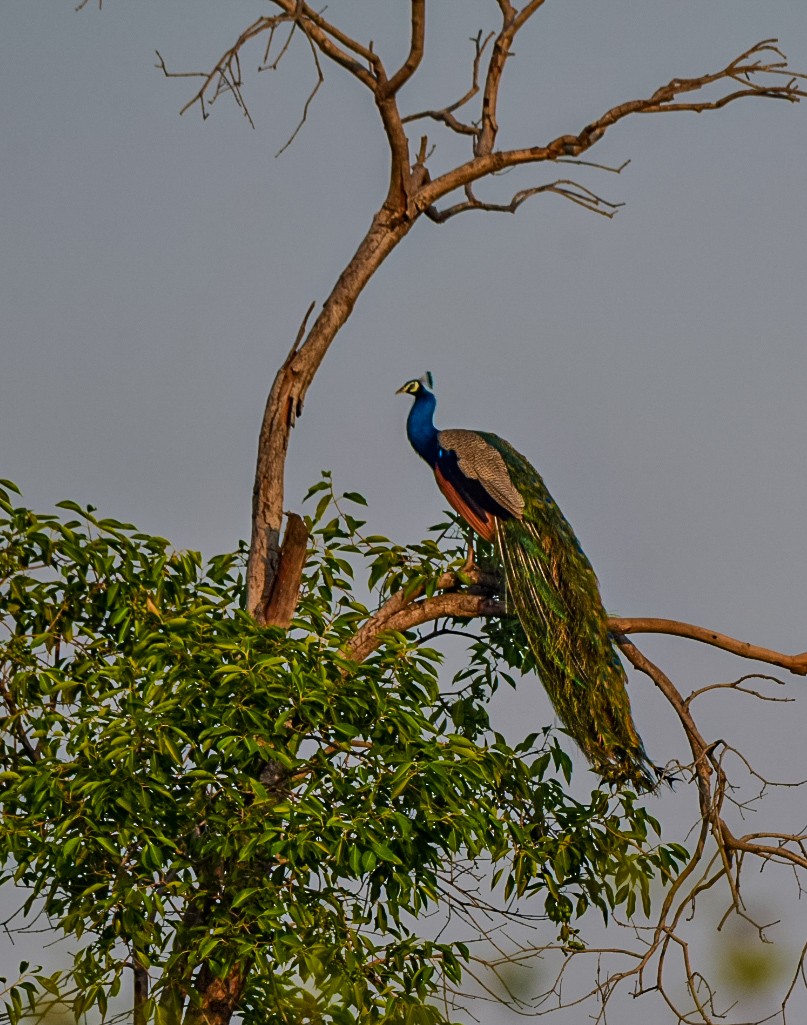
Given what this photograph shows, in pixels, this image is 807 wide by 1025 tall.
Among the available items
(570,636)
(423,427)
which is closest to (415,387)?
(423,427)

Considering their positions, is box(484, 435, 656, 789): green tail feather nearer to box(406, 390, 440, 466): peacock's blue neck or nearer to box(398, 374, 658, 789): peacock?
box(398, 374, 658, 789): peacock

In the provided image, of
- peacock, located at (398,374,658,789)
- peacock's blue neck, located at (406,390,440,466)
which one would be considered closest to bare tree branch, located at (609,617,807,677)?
peacock, located at (398,374,658,789)

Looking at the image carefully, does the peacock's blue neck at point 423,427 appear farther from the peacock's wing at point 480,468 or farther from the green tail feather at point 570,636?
the green tail feather at point 570,636

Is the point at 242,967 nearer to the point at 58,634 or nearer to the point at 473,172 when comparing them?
the point at 58,634

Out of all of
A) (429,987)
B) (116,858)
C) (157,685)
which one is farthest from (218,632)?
(429,987)

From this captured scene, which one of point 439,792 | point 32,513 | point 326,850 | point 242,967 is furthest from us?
point 32,513

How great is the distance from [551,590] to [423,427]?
1145mm

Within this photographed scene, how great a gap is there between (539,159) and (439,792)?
2950 millimetres

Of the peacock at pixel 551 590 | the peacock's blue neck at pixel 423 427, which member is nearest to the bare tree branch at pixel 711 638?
the peacock at pixel 551 590

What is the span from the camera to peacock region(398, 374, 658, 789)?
5465 millimetres

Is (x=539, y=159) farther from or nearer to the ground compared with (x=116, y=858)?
farther from the ground

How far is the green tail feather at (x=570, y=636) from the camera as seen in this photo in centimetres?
545

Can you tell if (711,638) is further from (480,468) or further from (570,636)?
(480,468)

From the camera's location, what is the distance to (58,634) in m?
5.11
